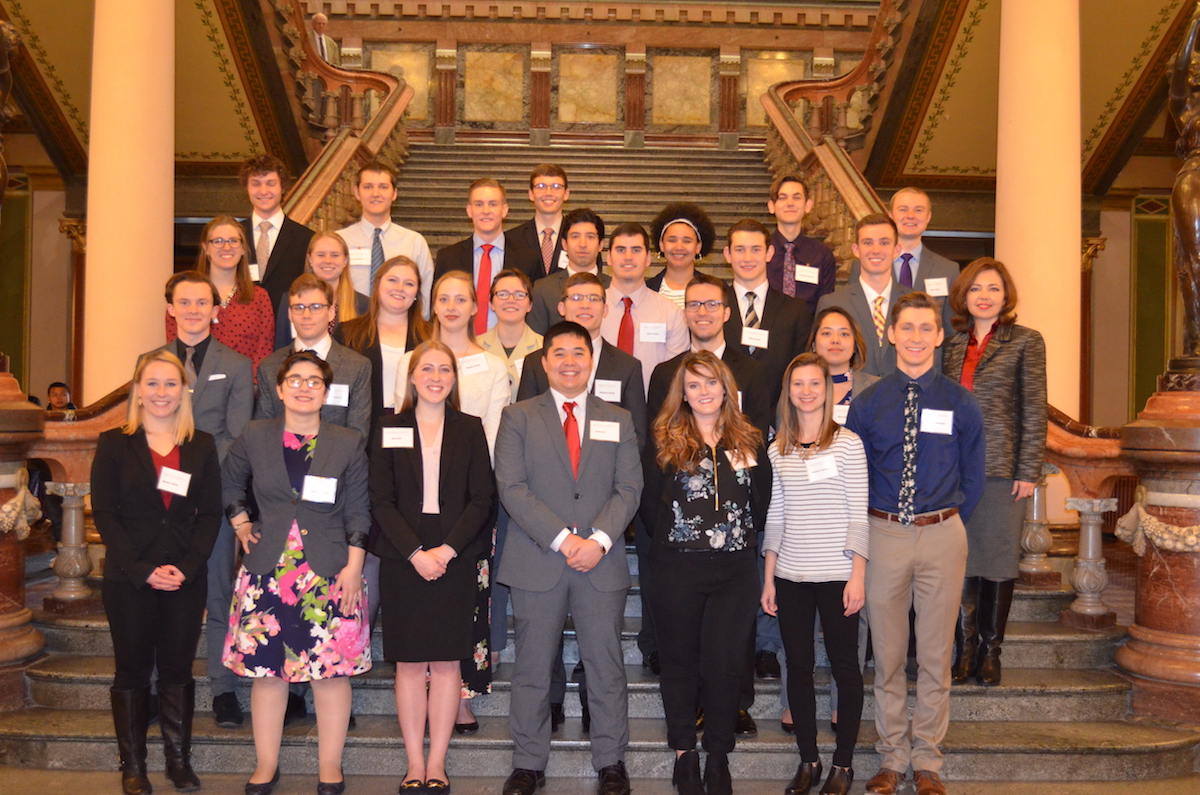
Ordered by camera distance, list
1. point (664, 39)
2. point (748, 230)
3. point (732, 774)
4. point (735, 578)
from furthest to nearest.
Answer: point (664, 39), point (748, 230), point (732, 774), point (735, 578)

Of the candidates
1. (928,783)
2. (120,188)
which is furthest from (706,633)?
Answer: (120,188)

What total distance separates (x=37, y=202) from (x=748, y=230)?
10045mm

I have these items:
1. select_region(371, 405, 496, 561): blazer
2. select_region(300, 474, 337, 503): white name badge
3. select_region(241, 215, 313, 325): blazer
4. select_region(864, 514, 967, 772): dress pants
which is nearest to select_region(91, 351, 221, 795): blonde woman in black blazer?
select_region(300, 474, 337, 503): white name badge

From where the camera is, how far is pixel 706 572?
12.9ft

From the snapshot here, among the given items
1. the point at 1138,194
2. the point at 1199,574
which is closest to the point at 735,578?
the point at 1199,574

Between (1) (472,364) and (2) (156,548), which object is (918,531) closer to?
(1) (472,364)

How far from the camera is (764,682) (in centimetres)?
454

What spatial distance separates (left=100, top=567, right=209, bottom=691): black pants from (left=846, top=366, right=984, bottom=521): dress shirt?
2653 mm

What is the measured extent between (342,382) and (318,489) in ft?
1.98

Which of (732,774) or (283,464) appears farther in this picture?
(732,774)

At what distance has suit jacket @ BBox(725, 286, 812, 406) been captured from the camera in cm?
486

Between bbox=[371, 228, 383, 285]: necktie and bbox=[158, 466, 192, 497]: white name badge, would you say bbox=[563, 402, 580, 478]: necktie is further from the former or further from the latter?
bbox=[371, 228, 383, 285]: necktie

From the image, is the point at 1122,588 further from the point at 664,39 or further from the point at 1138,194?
the point at 664,39

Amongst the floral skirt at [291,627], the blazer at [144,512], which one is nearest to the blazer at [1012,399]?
the floral skirt at [291,627]
